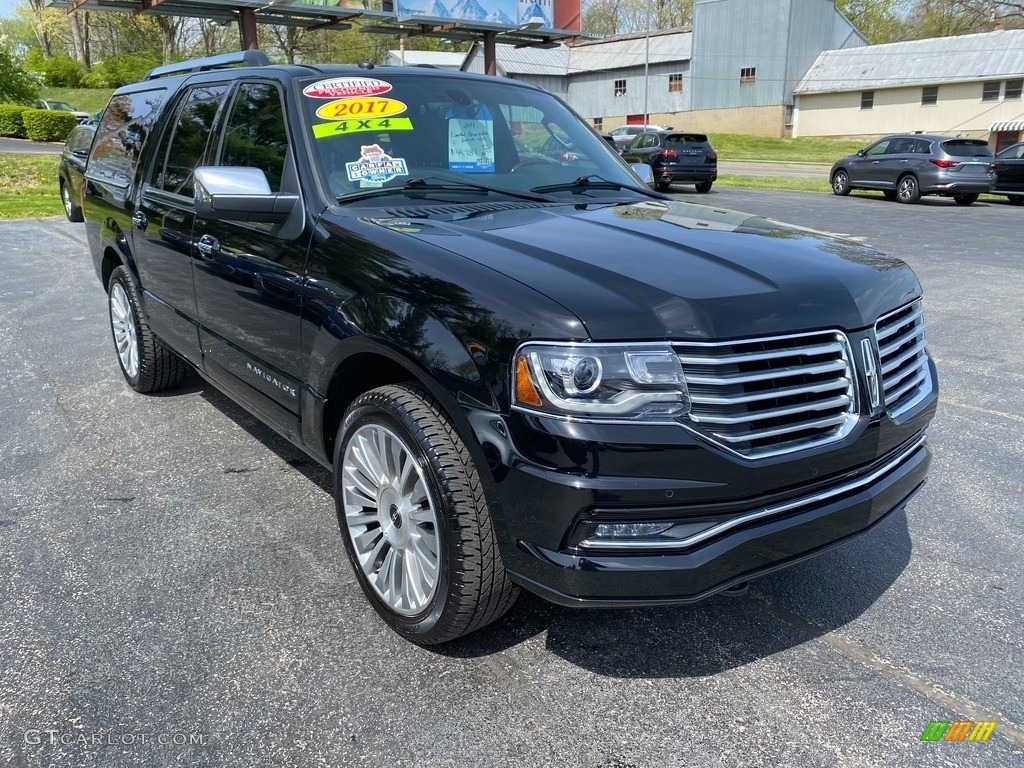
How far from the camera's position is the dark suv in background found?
75.9ft

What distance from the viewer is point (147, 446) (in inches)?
187

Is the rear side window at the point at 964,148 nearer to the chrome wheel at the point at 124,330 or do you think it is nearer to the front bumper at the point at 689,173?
the front bumper at the point at 689,173

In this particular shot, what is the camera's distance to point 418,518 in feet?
8.93

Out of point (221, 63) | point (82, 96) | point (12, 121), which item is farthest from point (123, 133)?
point (82, 96)

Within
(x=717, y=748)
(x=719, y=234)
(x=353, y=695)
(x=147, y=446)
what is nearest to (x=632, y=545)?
(x=717, y=748)

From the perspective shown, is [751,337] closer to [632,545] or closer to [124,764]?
[632,545]

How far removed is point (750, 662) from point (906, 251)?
10652 mm

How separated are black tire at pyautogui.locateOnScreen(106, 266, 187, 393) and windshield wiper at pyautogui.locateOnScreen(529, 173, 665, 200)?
9.19 feet

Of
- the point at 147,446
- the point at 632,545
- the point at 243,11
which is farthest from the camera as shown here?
the point at 243,11

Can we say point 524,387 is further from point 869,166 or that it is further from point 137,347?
point 869,166

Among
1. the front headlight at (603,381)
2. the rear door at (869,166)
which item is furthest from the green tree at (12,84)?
the front headlight at (603,381)

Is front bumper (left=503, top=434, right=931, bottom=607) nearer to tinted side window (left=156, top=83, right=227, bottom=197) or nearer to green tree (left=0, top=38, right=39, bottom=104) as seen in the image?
tinted side window (left=156, top=83, right=227, bottom=197)

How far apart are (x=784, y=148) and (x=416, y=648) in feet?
155

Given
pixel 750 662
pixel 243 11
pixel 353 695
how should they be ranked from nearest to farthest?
pixel 353 695
pixel 750 662
pixel 243 11
